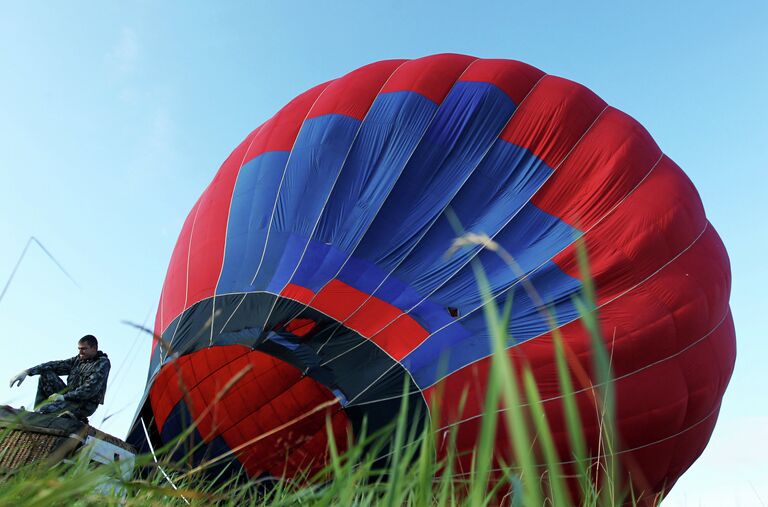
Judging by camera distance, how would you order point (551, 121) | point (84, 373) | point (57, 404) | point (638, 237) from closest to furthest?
point (57, 404)
point (84, 373)
point (638, 237)
point (551, 121)

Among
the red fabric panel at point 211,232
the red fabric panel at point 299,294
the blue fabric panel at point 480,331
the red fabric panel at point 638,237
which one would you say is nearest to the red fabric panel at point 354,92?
the red fabric panel at point 211,232

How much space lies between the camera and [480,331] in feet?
16.7

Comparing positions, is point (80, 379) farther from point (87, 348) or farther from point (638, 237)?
point (638, 237)

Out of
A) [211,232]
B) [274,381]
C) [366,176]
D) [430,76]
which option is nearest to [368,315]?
[366,176]

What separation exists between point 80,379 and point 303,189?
2315 millimetres

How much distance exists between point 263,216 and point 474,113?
207 centimetres

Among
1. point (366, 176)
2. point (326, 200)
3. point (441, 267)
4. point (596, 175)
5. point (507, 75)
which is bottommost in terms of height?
point (441, 267)

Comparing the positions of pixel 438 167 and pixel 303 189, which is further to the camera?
pixel 303 189

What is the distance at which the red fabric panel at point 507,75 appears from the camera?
6.01 metres

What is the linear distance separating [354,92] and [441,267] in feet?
6.50

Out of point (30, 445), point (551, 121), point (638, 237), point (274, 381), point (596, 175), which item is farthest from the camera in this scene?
point (274, 381)

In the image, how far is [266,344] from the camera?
5.32 m

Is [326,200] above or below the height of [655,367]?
above

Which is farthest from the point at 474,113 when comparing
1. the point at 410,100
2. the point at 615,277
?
the point at 615,277
